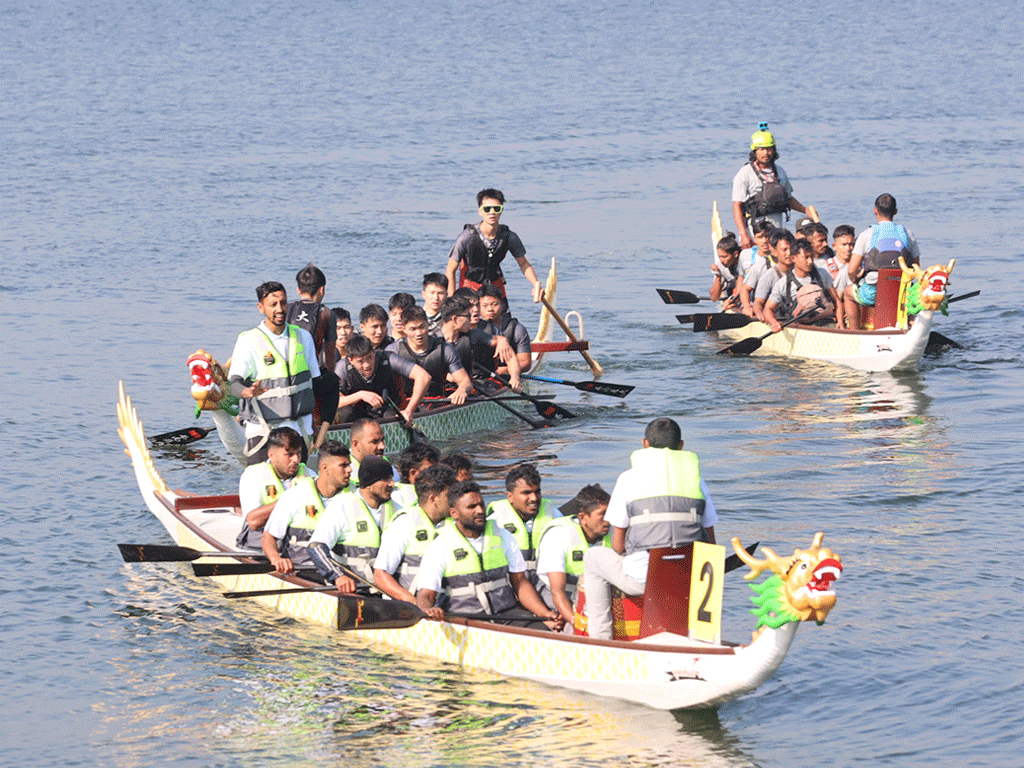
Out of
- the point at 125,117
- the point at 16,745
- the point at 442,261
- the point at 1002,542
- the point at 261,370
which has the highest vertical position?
the point at 125,117

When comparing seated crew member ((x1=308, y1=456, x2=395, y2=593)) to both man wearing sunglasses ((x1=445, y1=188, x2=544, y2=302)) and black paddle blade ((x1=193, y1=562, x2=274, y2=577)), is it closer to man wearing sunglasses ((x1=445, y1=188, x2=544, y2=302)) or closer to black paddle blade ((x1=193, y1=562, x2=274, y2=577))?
black paddle blade ((x1=193, y1=562, x2=274, y2=577))

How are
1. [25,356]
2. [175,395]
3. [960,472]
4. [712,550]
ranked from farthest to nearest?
[25,356] < [175,395] < [960,472] < [712,550]

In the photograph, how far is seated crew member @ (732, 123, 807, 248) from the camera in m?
24.9

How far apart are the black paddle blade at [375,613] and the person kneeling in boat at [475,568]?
16 centimetres

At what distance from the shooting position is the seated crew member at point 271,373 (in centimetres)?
1517

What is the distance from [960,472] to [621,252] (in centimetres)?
1637

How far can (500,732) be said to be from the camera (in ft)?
38.4

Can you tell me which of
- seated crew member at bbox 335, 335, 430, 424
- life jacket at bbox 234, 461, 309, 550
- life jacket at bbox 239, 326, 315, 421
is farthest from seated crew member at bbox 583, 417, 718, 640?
seated crew member at bbox 335, 335, 430, 424

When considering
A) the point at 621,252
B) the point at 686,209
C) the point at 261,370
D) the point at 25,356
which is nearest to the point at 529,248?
the point at 621,252

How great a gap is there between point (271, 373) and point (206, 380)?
848mm

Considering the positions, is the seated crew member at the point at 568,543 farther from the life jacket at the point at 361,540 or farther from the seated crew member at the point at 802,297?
the seated crew member at the point at 802,297

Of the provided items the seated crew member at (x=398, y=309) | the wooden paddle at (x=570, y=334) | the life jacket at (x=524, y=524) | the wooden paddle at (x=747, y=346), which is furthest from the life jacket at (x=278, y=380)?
the wooden paddle at (x=747, y=346)

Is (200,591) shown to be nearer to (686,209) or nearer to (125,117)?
(686,209)

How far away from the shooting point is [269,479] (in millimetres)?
13914
